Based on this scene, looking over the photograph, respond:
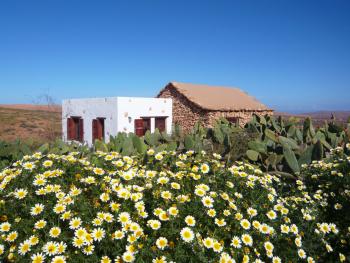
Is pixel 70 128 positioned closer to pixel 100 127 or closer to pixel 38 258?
pixel 100 127

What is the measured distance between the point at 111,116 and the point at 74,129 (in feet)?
10.6

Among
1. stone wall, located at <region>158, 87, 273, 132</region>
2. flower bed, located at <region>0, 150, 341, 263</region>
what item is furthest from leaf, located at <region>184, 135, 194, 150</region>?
stone wall, located at <region>158, 87, 273, 132</region>

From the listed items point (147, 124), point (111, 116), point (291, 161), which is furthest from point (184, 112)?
point (291, 161)

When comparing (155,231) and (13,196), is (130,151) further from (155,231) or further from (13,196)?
(155,231)

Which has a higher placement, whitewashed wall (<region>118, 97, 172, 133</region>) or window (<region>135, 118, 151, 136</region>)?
whitewashed wall (<region>118, 97, 172, 133</region>)

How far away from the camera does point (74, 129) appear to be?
13.7m

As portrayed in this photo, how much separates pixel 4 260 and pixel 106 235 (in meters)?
0.68

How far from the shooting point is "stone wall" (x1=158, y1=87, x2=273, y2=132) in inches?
492

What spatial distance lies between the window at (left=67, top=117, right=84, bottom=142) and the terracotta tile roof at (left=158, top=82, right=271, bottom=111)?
15.4 feet

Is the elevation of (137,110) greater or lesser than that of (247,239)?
greater

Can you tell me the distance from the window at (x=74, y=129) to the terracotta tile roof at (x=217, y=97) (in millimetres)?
4681

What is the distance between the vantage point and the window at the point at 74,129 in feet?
44.4

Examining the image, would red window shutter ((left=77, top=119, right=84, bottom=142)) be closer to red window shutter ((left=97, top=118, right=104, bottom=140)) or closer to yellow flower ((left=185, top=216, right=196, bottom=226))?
red window shutter ((left=97, top=118, right=104, bottom=140))

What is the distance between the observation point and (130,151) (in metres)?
4.77
